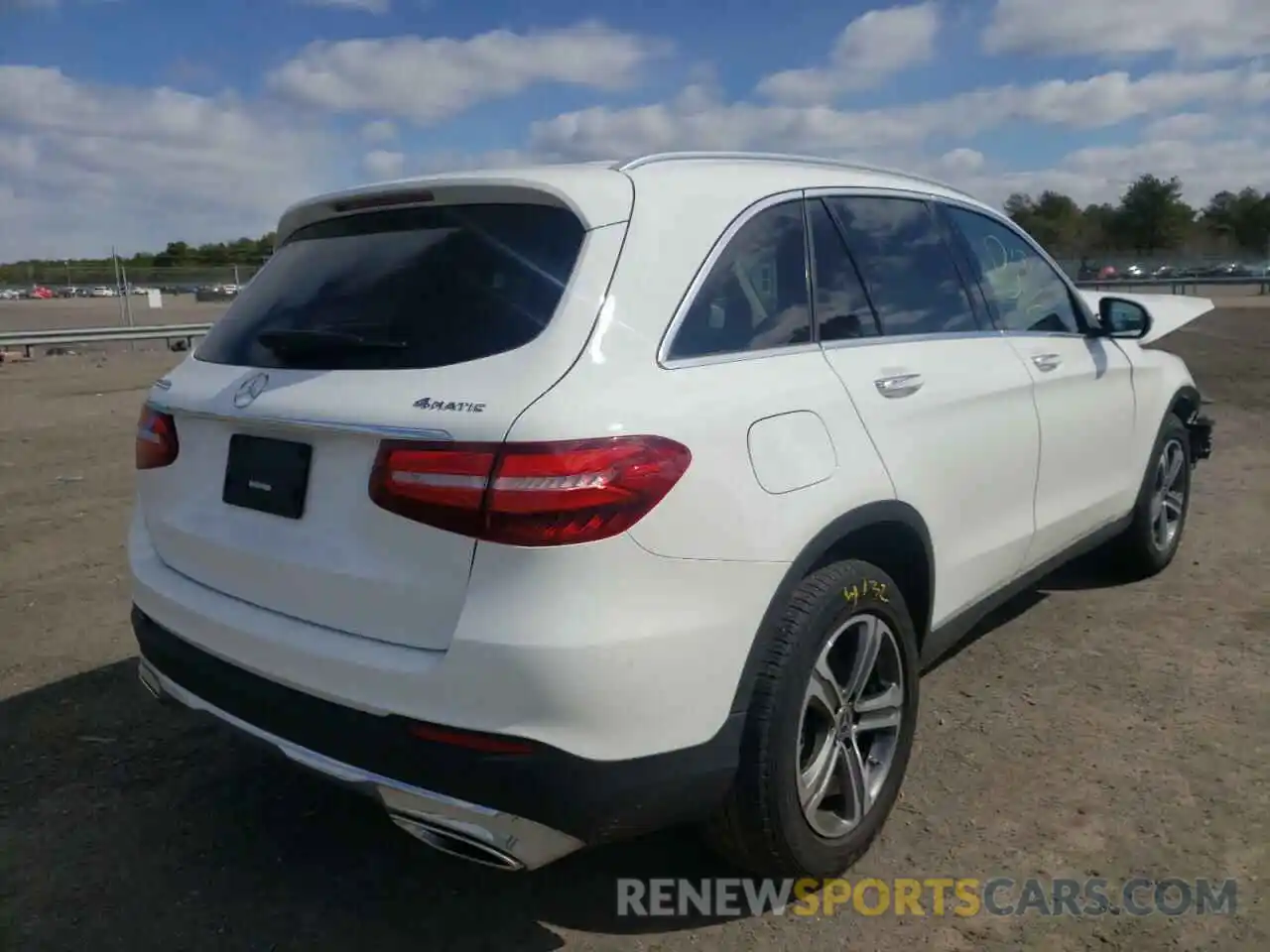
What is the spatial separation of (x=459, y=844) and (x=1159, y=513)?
13.4 ft

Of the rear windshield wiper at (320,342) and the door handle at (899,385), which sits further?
the door handle at (899,385)

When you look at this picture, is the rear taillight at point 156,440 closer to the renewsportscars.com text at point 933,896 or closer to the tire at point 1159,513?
the renewsportscars.com text at point 933,896

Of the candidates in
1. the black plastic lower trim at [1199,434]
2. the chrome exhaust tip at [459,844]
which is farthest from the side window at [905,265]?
the black plastic lower trim at [1199,434]

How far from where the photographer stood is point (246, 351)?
272 cm

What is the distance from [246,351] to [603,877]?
168 centimetres

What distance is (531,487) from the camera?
2.05 meters

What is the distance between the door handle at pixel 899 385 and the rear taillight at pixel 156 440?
188cm

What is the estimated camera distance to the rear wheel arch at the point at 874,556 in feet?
7.75

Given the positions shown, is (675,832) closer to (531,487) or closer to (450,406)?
(531,487)

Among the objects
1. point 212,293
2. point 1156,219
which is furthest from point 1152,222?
point 212,293

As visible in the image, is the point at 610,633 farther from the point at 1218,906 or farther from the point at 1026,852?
the point at 1218,906

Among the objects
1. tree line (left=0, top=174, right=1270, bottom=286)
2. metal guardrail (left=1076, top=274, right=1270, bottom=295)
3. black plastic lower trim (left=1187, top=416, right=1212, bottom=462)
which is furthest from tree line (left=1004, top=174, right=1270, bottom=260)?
black plastic lower trim (left=1187, top=416, right=1212, bottom=462)

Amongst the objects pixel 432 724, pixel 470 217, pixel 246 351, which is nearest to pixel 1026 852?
pixel 432 724

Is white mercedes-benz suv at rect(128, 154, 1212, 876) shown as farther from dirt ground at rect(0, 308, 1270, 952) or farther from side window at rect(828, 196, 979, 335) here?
dirt ground at rect(0, 308, 1270, 952)
